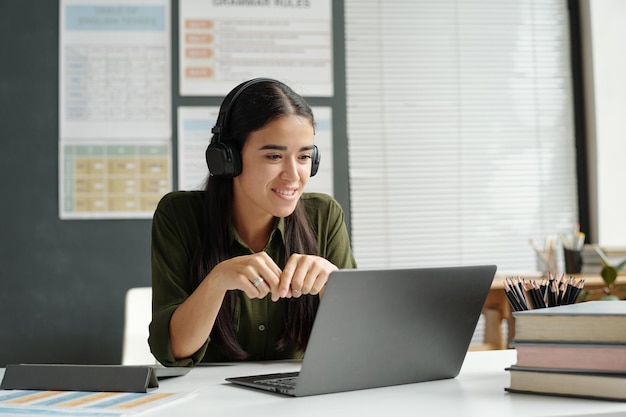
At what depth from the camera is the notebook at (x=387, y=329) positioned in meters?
0.92

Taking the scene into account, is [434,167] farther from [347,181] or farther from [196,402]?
[196,402]

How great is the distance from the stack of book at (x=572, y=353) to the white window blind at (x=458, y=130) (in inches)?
94.1

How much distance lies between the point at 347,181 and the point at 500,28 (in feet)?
3.77

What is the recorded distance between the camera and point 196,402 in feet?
3.02

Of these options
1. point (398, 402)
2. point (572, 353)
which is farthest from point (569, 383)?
point (398, 402)

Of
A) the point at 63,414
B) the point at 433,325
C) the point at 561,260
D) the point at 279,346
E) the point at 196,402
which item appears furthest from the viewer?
the point at 561,260

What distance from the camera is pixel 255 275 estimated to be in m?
1.14

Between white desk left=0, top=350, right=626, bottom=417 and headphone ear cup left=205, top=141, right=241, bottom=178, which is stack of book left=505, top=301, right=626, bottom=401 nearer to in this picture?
white desk left=0, top=350, right=626, bottom=417

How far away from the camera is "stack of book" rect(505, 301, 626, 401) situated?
88cm

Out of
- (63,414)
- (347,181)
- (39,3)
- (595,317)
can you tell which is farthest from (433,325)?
(39,3)

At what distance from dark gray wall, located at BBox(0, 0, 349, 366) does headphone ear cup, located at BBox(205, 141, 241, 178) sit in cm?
148

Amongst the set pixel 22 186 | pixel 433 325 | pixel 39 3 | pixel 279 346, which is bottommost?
pixel 279 346

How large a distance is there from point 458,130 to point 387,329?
2583 millimetres

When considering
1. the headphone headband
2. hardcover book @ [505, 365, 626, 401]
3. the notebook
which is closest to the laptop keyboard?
the notebook
